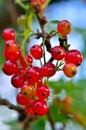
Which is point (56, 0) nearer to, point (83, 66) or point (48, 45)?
point (83, 66)

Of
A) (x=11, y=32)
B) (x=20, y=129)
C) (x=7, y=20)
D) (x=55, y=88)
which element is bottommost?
(x=20, y=129)

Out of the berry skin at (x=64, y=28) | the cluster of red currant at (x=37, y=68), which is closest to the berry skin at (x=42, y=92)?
the cluster of red currant at (x=37, y=68)

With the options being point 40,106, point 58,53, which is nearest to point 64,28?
point 58,53

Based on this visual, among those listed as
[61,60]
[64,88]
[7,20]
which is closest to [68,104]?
[64,88]

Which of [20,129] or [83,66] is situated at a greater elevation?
[83,66]

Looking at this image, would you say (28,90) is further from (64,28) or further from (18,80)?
(64,28)

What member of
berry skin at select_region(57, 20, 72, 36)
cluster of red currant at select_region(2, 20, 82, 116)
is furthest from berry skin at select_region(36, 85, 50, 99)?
berry skin at select_region(57, 20, 72, 36)

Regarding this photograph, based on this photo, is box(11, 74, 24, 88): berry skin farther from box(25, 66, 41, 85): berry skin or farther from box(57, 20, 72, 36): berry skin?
box(57, 20, 72, 36): berry skin
